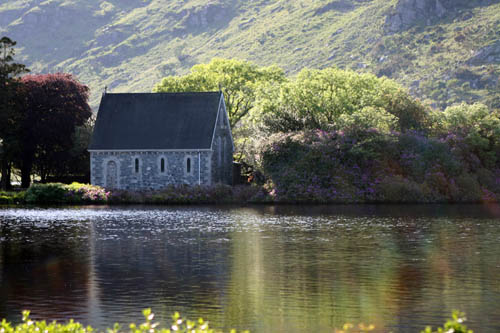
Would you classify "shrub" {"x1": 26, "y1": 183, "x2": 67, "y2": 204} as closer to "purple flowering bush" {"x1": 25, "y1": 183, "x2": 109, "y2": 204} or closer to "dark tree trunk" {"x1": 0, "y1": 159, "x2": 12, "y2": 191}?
"purple flowering bush" {"x1": 25, "y1": 183, "x2": 109, "y2": 204}

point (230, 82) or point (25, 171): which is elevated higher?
point (230, 82)

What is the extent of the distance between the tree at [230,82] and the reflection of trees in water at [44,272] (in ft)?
150

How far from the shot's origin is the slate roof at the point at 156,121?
2564 inches

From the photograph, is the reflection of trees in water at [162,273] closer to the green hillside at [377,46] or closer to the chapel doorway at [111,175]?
the chapel doorway at [111,175]

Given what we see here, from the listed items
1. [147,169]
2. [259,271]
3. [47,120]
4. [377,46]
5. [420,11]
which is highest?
[420,11]

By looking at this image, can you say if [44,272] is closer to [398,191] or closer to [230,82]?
[398,191]

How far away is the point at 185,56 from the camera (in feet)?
638

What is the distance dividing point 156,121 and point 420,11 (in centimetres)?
10572

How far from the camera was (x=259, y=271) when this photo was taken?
879 inches

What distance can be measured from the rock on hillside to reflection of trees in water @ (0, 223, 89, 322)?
13182 cm

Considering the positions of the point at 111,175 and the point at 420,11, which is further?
the point at 420,11

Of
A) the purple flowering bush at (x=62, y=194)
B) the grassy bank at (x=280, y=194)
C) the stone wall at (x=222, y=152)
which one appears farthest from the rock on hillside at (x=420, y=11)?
the purple flowering bush at (x=62, y=194)

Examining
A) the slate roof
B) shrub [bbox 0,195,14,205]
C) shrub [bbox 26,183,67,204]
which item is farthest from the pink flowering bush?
the slate roof

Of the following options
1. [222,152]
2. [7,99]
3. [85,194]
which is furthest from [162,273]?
[7,99]
